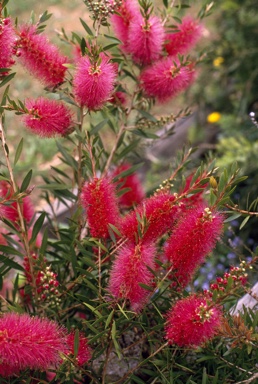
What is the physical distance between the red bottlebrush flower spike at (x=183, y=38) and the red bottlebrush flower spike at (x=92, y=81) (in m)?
0.29

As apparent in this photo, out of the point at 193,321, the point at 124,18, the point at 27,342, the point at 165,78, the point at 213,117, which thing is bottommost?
the point at 213,117

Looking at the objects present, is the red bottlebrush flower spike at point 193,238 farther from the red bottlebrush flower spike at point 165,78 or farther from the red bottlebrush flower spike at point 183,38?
the red bottlebrush flower spike at point 183,38

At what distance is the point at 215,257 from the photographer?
212 centimetres

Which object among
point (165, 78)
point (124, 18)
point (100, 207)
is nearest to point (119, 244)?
point (100, 207)

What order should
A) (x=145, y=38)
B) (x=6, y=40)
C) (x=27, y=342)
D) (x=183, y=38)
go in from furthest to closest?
1. (x=183, y=38)
2. (x=145, y=38)
3. (x=6, y=40)
4. (x=27, y=342)

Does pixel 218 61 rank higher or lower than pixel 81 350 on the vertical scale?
lower

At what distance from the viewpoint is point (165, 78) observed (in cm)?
108

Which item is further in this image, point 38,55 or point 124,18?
point 124,18

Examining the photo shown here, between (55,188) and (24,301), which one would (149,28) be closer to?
(55,188)

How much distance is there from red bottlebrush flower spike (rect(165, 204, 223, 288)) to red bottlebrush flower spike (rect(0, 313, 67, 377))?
0.66ft

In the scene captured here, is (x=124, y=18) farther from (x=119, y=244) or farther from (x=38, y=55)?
(x=119, y=244)

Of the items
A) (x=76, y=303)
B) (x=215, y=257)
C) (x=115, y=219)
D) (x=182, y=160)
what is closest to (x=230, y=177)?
(x=115, y=219)

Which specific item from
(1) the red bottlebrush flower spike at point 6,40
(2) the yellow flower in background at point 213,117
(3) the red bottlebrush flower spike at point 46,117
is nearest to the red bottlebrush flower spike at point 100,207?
(3) the red bottlebrush flower spike at point 46,117

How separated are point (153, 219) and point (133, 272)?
0.08 m
